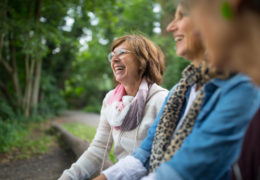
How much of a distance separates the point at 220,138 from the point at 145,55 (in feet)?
4.78

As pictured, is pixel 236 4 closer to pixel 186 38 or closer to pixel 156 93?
pixel 186 38

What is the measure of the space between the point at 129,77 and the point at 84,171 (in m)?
0.98

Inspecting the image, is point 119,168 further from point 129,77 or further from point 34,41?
point 34,41

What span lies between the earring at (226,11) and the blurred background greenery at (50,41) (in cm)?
213

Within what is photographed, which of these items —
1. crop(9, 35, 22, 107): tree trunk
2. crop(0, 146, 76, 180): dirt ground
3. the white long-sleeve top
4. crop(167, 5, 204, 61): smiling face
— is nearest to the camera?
crop(167, 5, 204, 61): smiling face

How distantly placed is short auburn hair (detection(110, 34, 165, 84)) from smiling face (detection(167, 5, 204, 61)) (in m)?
0.96

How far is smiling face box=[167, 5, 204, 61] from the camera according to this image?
47.6 inches

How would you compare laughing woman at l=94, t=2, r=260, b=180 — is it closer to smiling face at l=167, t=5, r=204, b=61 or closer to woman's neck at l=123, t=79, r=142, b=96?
smiling face at l=167, t=5, r=204, b=61

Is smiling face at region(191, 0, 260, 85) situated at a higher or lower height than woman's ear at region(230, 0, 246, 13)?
lower

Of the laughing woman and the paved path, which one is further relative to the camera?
the paved path

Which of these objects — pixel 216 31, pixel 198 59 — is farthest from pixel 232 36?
pixel 198 59

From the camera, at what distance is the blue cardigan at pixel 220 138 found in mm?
1034

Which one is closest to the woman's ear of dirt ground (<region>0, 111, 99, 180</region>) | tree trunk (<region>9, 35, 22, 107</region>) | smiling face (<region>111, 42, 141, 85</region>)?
smiling face (<region>111, 42, 141, 85</region>)

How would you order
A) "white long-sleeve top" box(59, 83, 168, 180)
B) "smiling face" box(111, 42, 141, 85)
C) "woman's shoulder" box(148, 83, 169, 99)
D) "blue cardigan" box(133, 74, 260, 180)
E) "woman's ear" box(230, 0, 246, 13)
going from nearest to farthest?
"woman's ear" box(230, 0, 246, 13) < "blue cardigan" box(133, 74, 260, 180) < "white long-sleeve top" box(59, 83, 168, 180) < "woman's shoulder" box(148, 83, 169, 99) < "smiling face" box(111, 42, 141, 85)
